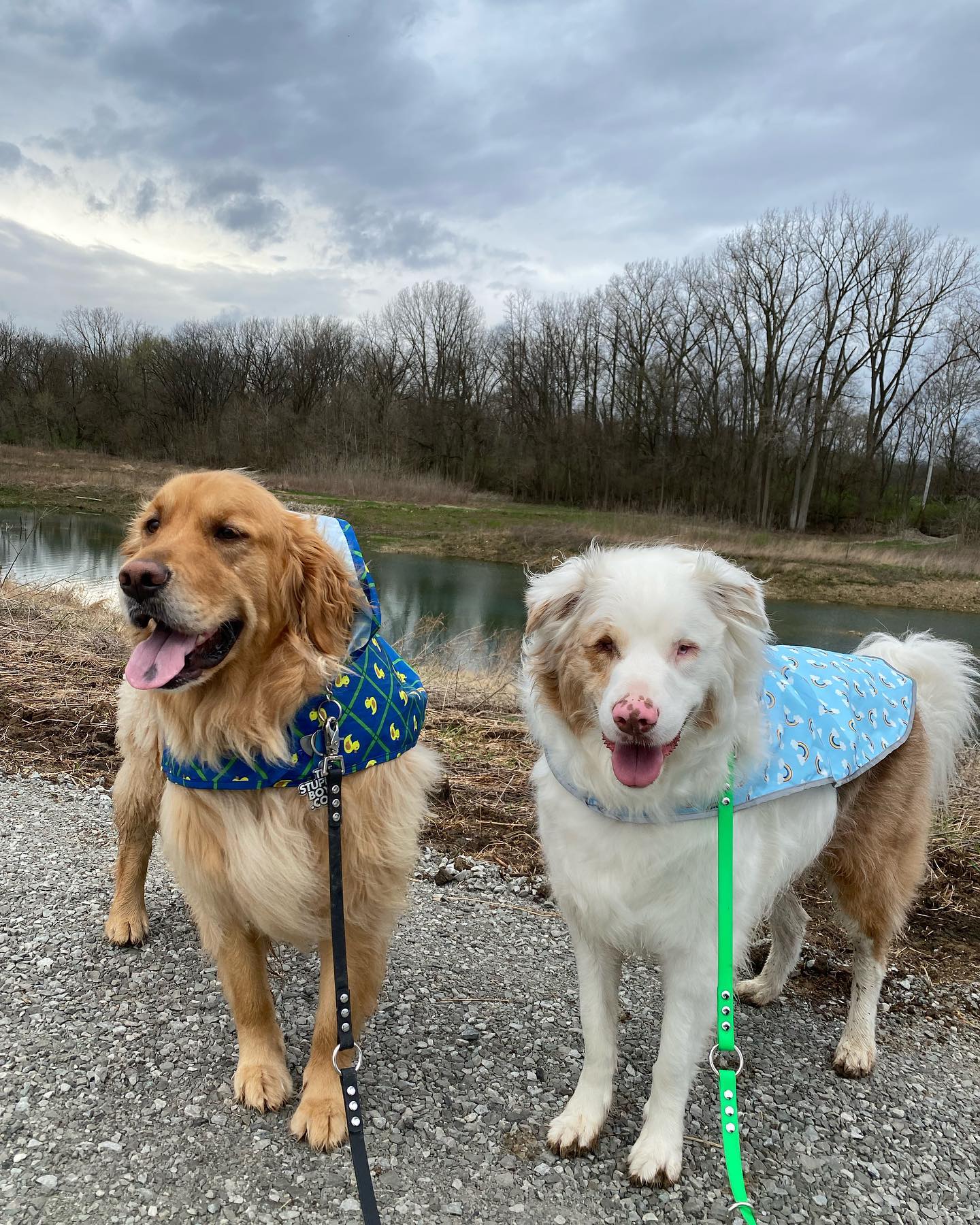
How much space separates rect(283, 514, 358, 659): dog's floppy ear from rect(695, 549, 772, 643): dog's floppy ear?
112cm

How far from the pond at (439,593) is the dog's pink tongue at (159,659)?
718 centimetres

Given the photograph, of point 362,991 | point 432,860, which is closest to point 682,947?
point 362,991

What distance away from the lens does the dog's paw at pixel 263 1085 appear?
2.47m

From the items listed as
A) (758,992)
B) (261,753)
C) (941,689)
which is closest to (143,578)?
(261,753)

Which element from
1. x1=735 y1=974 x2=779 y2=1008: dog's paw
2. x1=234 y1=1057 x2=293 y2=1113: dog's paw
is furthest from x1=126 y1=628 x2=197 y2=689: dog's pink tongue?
x1=735 y1=974 x2=779 y2=1008: dog's paw

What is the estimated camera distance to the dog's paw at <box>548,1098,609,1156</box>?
235 cm

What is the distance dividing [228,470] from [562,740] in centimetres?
147

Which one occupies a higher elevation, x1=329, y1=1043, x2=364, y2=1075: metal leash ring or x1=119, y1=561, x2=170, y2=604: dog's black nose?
x1=119, y1=561, x2=170, y2=604: dog's black nose

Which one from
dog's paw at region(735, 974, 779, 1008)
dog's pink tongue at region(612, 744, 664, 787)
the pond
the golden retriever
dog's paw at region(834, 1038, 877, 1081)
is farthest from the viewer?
the pond

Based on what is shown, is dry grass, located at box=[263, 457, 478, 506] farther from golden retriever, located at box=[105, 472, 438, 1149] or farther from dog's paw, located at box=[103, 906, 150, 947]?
golden retriever, located at box=[105, 472, 438, 1149]

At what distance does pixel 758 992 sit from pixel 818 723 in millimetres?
1324

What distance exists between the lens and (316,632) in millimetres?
2447

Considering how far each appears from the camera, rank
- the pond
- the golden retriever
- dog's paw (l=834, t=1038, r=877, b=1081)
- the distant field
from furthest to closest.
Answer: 1. the distant field
2. the pond
3. dog's paw (l=834, t=1038, r=877, b=1081)
4. the golden retriever

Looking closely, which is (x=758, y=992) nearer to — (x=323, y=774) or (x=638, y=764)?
(x=638, y=764)
